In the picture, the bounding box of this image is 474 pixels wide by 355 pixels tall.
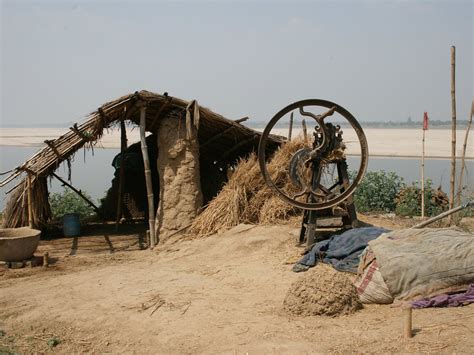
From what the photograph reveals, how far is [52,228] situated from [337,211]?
17.9ft

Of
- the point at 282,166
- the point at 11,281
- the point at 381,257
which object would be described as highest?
the point at 282,166

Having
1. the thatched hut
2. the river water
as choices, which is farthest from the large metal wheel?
the river water

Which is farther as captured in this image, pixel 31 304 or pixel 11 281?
pixel 11 281

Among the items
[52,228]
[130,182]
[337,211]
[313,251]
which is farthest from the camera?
[130,182]

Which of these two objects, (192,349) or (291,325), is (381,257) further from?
(192,349)

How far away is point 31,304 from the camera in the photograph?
16.1 feet

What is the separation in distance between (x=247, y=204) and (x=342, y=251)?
249 cm

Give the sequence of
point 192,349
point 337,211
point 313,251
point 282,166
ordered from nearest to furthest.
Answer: point 192,349, point 313,251, point 337,211, point 282,166

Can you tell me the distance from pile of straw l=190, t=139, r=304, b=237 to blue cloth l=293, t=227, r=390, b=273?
183cm

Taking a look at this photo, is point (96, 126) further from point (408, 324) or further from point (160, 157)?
point (408, 324)

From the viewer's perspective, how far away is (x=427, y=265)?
412 centimetres

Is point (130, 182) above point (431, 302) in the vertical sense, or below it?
above

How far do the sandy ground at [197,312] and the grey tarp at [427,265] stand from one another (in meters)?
0.25

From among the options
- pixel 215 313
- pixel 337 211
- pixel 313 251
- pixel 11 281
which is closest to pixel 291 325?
pixel 215 313
